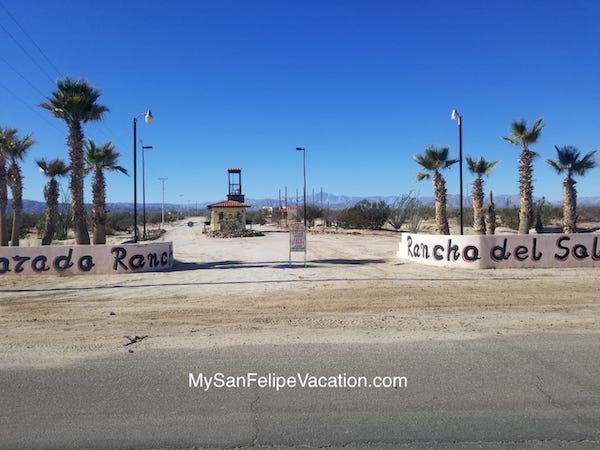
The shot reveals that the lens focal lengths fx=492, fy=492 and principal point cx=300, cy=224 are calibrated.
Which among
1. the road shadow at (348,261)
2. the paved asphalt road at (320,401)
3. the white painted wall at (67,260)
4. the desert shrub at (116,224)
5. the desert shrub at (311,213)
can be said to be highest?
the desert shrub at (311,213)

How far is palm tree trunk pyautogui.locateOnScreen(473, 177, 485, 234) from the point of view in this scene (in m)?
28.7

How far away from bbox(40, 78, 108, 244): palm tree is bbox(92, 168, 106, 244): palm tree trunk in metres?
1.23

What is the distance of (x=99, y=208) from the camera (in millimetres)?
23047

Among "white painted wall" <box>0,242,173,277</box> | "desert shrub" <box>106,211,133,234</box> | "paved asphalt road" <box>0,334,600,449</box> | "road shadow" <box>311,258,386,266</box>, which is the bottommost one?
"paved asphalt road" <box>0,334,600,449</box>

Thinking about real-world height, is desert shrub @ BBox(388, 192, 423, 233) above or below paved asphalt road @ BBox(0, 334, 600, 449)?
above

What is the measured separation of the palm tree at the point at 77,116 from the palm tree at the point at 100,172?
4.66 ft

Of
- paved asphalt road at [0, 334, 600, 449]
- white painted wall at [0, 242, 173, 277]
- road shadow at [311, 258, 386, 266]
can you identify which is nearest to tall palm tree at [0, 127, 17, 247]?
white painted wall at [0, 242, 173, 277]

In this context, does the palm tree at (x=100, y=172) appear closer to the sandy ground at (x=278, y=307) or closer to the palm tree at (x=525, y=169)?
the sandy ground at (x=278, y=307)

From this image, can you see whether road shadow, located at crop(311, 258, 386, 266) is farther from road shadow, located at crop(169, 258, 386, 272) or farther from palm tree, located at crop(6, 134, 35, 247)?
palm tree, located at crop(6, 134, 35, 247)

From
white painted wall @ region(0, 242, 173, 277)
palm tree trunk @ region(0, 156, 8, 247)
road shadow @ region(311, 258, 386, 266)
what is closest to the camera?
white painted wall @ region(0, 242, 173, 277)

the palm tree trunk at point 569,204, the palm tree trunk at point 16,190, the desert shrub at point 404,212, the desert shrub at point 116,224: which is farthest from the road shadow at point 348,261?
the desert shrub at point 116,224

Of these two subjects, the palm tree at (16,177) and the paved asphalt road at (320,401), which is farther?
the palm tree at (16,177)

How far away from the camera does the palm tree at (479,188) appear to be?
94.3 feet

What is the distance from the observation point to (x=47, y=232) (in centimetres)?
2362
